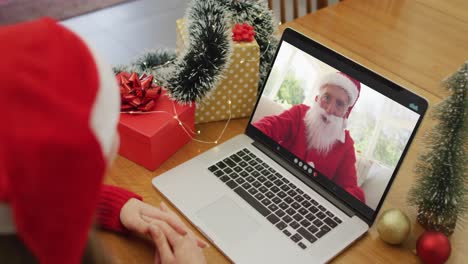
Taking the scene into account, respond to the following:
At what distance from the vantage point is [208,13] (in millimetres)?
1051

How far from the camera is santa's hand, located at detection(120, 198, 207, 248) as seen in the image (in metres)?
0.86

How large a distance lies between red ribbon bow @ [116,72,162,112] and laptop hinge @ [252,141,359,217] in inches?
9.0

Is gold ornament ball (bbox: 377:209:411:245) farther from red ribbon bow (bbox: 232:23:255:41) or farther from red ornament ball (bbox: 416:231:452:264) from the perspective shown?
red ribbon bow (bbox: 232:23:255:41)

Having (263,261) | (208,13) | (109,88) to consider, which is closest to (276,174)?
(263,261)

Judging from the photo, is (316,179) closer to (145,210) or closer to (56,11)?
(145,210)

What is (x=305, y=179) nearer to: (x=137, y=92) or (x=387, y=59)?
(x=137, y=92)

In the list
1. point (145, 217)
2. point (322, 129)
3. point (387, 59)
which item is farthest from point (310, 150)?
point (387, 59)

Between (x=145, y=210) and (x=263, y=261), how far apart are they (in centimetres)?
22

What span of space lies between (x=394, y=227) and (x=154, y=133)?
0.46 metres

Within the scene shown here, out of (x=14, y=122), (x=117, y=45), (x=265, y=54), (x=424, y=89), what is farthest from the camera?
(x=117, y=45)

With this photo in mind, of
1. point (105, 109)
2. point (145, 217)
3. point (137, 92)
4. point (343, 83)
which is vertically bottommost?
point (145, 217)

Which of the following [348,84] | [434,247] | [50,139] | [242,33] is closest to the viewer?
[50,139]

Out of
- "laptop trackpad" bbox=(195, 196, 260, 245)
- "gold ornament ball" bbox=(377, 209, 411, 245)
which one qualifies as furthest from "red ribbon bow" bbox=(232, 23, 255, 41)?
"gold ornament ball" bbox=(377, 209, 411, 245)

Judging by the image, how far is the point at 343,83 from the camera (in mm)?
939
